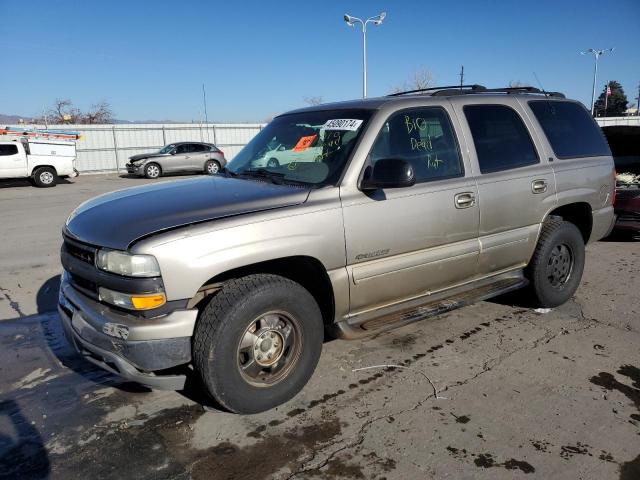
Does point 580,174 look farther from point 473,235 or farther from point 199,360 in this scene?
point 199,360

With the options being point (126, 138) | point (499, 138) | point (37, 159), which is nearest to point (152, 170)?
point (37, 159)

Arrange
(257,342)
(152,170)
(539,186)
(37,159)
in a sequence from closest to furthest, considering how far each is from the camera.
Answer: (257,342)
(539,186)
(37,159)
(152,170)

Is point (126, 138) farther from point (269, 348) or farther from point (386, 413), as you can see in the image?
point (386, 413)

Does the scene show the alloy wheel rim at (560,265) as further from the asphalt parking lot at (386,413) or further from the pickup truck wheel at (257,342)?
the pickup truck wheel at (257,342)

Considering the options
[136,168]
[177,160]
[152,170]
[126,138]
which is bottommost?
[152,170]

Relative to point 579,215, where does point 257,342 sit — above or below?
below

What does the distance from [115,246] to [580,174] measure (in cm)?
402

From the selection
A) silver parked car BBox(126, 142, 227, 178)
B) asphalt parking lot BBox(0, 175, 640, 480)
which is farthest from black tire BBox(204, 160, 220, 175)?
asphalt parking lot BBox(0, 175, 640, 480)

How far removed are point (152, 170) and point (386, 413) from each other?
810 inches

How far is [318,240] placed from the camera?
300 cm

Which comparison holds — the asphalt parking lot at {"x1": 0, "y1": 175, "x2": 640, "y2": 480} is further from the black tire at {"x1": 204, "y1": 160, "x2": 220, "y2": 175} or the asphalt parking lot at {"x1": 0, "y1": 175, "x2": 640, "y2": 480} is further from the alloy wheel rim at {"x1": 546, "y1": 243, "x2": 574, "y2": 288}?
the black tire at {"x1": 204, "y1": 160, "x2": 220, "y2": 175}

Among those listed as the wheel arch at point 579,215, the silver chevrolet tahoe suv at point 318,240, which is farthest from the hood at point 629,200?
the silver chevrolet tahoe suv at point 318,240

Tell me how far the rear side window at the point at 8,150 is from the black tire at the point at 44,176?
3.16 feet

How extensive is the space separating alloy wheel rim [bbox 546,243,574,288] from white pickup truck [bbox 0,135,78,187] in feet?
61.5
